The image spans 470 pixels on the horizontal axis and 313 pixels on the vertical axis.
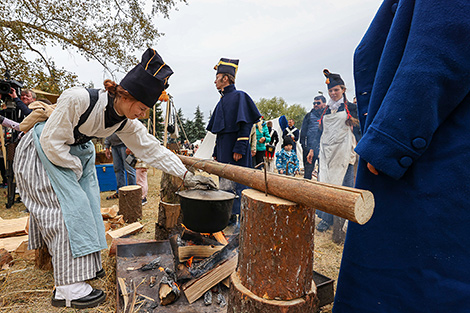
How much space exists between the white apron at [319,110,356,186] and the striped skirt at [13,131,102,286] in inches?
127

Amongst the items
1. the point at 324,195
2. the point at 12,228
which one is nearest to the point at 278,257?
the point at 324,195

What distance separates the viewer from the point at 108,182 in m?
5.98

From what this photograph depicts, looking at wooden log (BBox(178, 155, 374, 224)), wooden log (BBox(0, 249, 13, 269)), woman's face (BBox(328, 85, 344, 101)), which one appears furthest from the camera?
woman's face (BBox(328, 85, 344, 101))

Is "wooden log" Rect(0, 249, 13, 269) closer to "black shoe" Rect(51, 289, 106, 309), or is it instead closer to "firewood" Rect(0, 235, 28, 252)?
"firewood" Rect(0, 235, 28, 252)

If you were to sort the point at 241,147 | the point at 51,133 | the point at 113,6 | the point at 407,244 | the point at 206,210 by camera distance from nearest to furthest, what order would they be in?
the point at 407,244
the point at 51,133
the point at 206,210
the point at 241,147
the point at 113,6

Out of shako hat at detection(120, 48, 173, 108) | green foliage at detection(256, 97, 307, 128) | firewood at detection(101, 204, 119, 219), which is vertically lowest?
firewood at detection(101, 204, 119, 219)

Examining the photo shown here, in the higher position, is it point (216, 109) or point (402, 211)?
point (216, 109)

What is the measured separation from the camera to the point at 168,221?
106 inches

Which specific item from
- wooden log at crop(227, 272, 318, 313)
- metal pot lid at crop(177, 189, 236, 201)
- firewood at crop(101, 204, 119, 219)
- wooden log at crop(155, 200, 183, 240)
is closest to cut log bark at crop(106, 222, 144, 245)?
firewood at crop(101, 204, 119, 219)

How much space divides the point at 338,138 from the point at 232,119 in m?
1.62

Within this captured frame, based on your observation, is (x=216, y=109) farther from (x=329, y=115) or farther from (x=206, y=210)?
(x=206, y=210)

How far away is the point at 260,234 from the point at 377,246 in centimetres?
47

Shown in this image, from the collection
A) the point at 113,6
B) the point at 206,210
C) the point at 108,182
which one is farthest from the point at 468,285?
the point at 113,6

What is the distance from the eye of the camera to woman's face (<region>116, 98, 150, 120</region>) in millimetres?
1890
